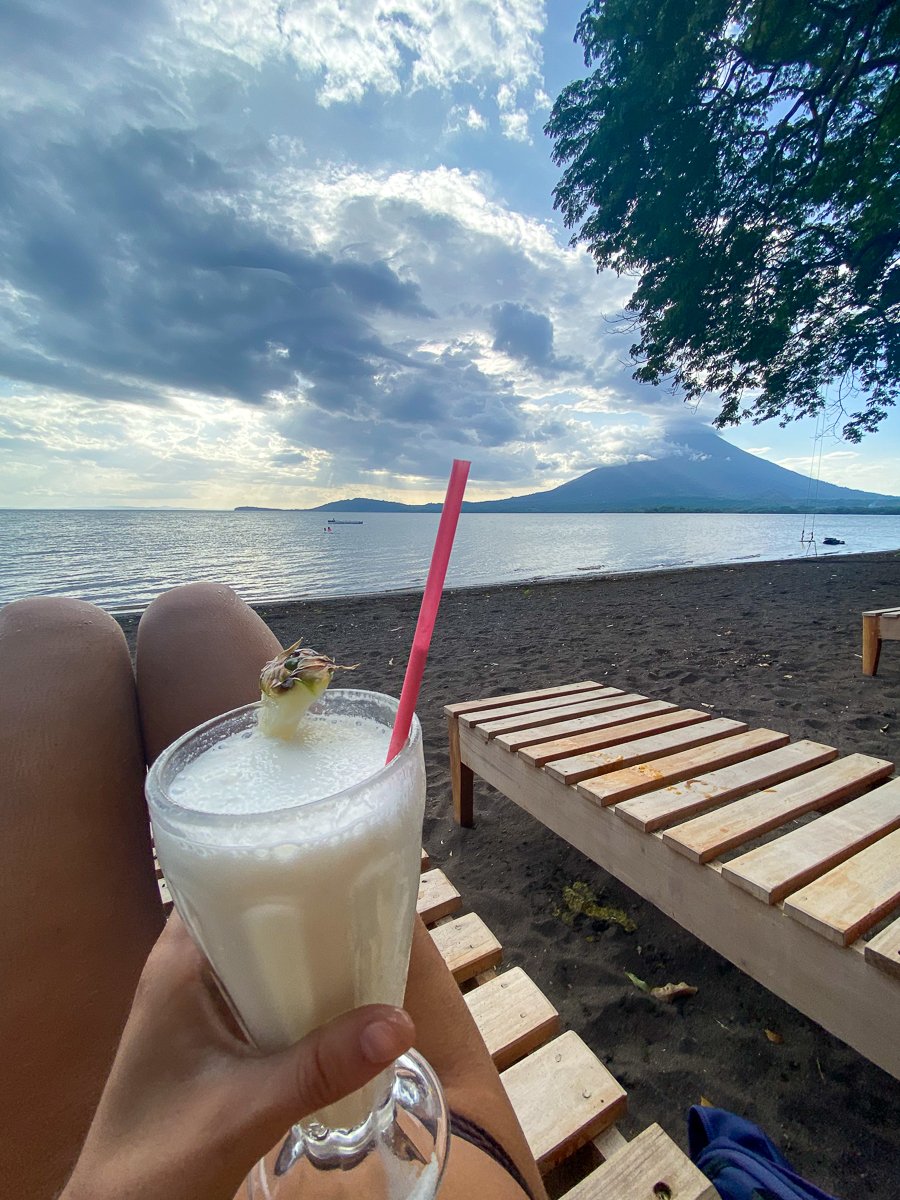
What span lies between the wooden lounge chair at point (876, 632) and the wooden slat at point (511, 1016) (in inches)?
171

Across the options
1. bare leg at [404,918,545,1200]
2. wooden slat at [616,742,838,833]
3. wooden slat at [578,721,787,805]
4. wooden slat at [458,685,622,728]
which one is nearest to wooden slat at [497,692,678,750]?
wooden slat at [458,685,622,728]

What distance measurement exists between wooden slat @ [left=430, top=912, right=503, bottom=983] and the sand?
559mm

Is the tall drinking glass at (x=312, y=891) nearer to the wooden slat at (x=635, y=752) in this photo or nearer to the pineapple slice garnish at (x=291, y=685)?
the pineapple slice garnish at (x=291, y=685)

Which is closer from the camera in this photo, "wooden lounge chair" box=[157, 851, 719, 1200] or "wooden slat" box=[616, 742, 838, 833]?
"wooden lounge chair" box=[157, 851, 719, 1200]

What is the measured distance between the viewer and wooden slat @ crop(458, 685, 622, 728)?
2627mm

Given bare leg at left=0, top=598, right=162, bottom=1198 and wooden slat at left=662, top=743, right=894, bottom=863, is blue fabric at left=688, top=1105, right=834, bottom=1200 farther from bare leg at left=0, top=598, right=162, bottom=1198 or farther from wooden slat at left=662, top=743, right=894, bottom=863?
bare leg at left=0, top=598, right=162, bottom=1198

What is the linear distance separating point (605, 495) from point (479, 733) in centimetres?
13601

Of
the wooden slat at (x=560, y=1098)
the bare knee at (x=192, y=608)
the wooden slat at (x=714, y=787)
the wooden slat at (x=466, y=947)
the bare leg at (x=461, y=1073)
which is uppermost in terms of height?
the bare knee at (x=192, y=608)

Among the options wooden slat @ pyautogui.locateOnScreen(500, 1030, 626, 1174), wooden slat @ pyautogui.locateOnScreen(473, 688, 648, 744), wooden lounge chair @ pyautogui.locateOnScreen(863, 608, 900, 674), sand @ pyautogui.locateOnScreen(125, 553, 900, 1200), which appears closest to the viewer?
wooden slat @ pyautogui.locateOnScreen(500, 1030, 626, 1174)

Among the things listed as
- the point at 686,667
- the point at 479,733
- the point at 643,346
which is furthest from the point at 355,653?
the point at 643,346

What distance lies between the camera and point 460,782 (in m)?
2.80

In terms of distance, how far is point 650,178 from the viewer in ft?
36.2

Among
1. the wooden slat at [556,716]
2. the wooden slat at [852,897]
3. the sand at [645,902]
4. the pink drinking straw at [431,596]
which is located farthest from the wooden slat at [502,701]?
the pink drinking straw at [431,596]

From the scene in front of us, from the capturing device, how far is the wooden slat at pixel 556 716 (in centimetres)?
246
